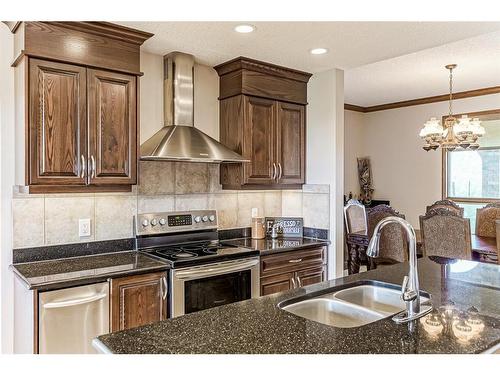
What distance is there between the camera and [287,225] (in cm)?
382

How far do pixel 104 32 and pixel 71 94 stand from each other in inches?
18.2

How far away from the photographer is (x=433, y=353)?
1.19 m

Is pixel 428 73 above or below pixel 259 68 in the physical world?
above

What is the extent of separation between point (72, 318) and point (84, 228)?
0.74 m

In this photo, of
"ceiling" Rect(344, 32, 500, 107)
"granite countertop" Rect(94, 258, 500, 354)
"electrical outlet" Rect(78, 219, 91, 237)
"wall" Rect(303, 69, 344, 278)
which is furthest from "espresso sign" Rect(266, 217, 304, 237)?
"granite countertop" Rect(94, 258, 500, 354)

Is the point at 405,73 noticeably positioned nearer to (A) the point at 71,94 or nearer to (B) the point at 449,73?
(B) the point at 449,73

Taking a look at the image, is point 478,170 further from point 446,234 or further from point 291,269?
point 291,269

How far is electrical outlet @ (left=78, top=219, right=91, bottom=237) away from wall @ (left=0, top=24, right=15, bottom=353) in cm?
42

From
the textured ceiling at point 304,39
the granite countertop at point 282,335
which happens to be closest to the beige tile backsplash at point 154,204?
the textured ceiling at point 304,39

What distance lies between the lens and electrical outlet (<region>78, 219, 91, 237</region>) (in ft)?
9.15

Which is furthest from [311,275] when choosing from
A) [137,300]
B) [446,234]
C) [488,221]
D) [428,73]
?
[428,73]

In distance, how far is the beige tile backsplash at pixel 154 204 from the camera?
2.63m
